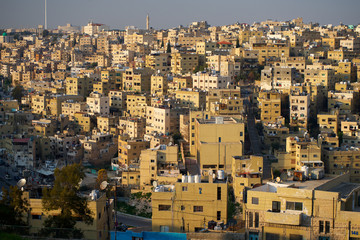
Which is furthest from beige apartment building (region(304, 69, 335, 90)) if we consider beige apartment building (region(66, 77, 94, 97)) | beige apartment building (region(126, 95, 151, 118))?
beige apartment building (region(66, 77, 94, 97))

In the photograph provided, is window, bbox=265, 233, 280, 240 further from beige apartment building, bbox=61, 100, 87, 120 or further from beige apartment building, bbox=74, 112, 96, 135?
beige apartment building, bbox=61, 100, 87, 120

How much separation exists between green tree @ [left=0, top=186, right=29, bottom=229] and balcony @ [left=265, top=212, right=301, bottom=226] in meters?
3.85

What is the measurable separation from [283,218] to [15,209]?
166 inches

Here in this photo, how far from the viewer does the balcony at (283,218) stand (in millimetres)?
9641

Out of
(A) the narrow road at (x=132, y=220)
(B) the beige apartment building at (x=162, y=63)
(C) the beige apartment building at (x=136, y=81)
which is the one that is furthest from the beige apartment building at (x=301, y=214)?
(B) the beige apartment building at (x=162, y=63)

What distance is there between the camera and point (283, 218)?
9688 millimetres

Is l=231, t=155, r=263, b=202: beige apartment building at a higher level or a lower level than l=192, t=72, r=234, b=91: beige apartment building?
lower

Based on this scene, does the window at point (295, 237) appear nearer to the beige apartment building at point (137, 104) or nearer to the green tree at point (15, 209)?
the green tree at point (15, 209)

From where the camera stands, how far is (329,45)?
3288cm

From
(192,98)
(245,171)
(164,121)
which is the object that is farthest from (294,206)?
(192,98)

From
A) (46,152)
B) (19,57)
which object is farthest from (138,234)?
(19,57)

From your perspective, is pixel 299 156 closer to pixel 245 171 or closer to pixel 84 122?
pixel 245 171

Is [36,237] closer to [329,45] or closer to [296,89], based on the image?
[296,89]

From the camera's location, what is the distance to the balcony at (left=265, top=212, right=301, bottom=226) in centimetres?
964
